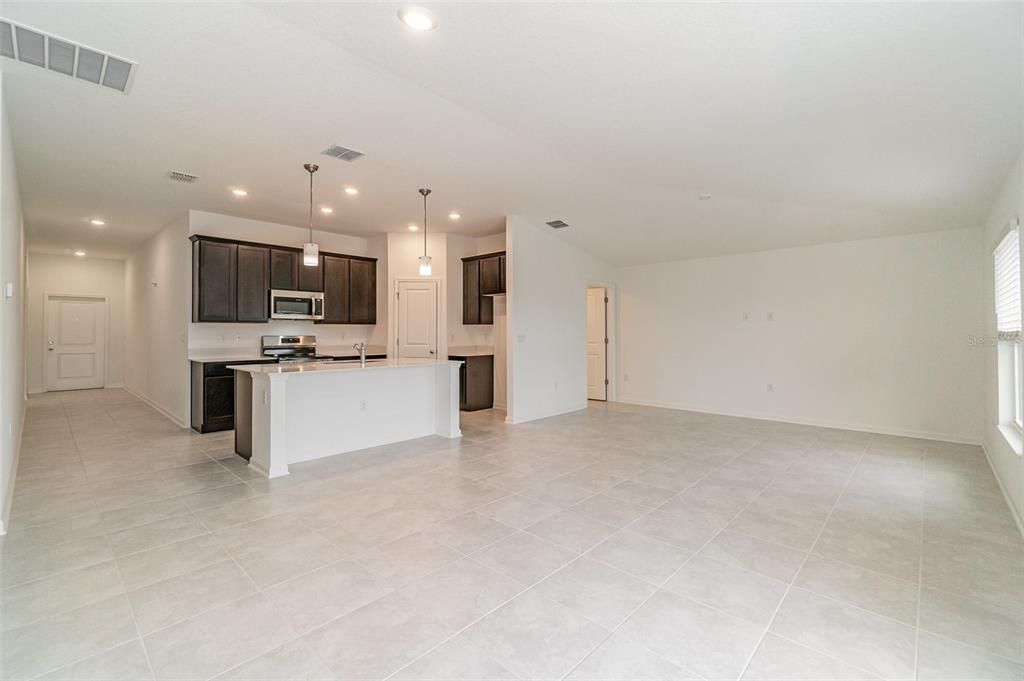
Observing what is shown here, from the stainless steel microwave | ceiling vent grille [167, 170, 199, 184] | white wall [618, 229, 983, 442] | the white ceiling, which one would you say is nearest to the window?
the white ceiling

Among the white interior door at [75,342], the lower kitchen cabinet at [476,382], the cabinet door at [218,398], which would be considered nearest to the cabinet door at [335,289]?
the cabinet door at [218,398]

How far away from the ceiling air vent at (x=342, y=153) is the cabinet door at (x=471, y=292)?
11.0 feet

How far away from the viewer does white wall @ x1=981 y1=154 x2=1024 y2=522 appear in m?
3.13

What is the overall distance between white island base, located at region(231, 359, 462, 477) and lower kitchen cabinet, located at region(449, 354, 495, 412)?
1711mm

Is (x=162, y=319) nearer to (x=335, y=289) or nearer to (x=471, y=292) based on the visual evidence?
(x=335, y=289)

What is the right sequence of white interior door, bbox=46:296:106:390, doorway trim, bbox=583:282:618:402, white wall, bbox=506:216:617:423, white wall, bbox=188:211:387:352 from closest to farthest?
white wall, bbox=188:211:387:352
white wall, bbox=506:216:617:423
doorway trim, bbox=583:282:618:402
white interior door, bbox=46:296:106:390

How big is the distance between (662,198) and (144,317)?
8972 millimetres

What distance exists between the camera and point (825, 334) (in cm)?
612

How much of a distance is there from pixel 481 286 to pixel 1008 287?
5827 millimetres

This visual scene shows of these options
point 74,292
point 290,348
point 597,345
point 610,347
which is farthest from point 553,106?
point 74,292

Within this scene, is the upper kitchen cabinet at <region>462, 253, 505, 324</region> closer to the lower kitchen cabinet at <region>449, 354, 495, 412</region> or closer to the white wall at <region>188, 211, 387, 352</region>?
the lower kitchen cabinet at <region>449, 354, 495, 412</region>

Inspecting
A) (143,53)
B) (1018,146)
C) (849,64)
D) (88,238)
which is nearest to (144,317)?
(88,238)

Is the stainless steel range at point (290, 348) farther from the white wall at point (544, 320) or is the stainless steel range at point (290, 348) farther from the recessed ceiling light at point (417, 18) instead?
the recessed ceiling light at point (417, 18)

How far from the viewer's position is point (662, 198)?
5.27 metres
